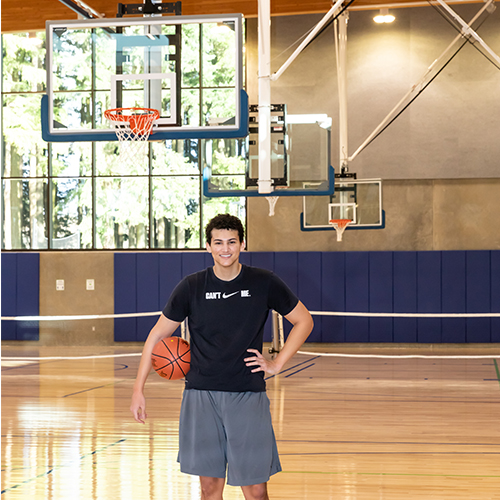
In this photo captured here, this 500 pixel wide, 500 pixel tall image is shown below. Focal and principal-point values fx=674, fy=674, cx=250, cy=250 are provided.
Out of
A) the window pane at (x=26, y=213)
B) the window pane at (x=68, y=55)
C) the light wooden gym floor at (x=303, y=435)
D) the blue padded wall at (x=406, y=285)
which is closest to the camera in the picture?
the light wooden gym floor at (x=303, y=435)

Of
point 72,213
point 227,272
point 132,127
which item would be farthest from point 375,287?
point 227,272

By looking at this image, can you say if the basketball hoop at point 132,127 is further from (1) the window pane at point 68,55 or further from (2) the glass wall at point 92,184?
(2) the glass wall at point 92,184

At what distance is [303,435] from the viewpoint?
6.50 m

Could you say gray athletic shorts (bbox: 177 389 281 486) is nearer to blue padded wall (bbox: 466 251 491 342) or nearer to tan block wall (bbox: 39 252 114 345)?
blue padded wall (bbox: 466 251 491 342)

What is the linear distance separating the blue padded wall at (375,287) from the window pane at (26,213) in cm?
258

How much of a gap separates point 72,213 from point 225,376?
1293 cm

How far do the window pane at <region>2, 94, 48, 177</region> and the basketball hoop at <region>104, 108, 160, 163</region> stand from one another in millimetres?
9412

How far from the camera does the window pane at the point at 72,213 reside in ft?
50.6

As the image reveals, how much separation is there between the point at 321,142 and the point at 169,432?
19.6 ft

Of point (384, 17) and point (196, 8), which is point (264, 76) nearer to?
point (196, 8)

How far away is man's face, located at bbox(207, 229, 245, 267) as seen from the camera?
330 cm

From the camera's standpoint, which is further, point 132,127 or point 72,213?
point 72,213

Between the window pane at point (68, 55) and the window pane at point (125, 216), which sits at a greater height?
the window pane at point (68, 55)

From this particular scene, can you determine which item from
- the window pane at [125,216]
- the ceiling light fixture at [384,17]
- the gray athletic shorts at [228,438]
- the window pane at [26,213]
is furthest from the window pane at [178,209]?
the gray athletic shorts at [228,438]
